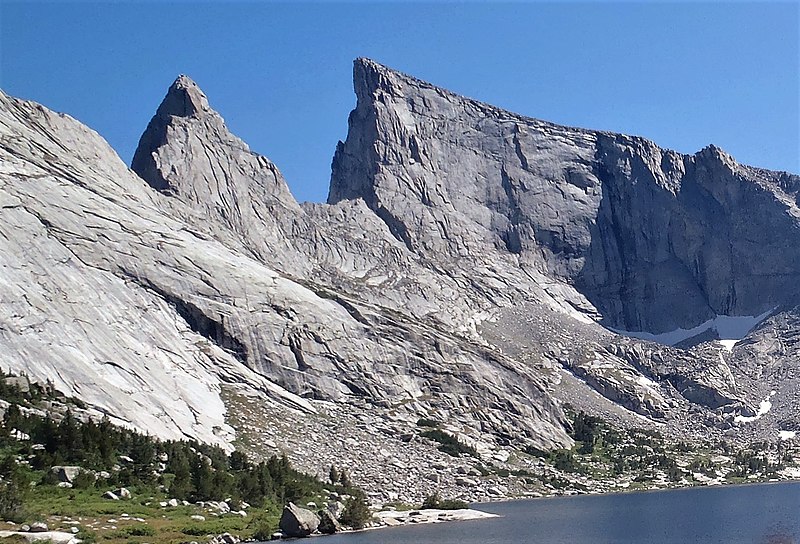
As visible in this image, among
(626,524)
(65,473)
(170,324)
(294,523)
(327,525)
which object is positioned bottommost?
(327,525)

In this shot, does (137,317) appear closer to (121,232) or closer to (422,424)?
(121,232)

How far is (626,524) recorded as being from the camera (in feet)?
255

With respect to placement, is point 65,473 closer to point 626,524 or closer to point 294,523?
point 294,523

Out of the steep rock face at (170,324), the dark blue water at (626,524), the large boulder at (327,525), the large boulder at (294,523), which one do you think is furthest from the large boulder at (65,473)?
the steep rock face at (170,324)

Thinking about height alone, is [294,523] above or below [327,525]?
above

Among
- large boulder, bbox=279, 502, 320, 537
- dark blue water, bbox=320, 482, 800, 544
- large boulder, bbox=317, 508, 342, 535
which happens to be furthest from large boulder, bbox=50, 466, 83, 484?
large boulder, bbox=317, 508, 342, 535

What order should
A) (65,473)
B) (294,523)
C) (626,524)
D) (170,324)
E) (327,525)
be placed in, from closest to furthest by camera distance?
(65,473)
(294,523)
(327,525)
(626,524)
(170,324)

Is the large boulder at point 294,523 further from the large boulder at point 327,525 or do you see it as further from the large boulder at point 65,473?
the large boulder at point 65,473

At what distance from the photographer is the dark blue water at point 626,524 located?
6500 centimetres

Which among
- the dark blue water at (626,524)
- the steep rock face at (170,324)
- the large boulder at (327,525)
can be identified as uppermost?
the steep rock face at (170,324)

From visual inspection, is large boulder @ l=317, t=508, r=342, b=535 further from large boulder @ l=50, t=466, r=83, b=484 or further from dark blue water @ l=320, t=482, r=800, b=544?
large boulder @ l=50, t=466, r=83, b=484

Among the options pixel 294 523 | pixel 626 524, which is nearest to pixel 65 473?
pixel 294 523

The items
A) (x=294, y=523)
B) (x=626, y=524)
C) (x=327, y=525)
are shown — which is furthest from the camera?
(x=626, y=524)

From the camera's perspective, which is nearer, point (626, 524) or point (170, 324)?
point (626, 524)
